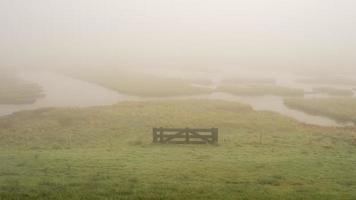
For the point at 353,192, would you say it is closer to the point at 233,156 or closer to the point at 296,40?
the point at 233,156

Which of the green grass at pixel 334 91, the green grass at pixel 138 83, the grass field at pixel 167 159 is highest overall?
the green grass at pixel 138 83

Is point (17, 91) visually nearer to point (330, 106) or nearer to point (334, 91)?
point (330, 106)

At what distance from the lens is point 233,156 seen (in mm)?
25141

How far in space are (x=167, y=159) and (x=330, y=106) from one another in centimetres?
3520

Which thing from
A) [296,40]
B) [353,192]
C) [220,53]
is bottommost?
[353,192]

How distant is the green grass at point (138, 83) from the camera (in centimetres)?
6512

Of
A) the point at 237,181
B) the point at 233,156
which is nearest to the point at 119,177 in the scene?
the point at 237,181

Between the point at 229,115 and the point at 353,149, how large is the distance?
17.7 meters

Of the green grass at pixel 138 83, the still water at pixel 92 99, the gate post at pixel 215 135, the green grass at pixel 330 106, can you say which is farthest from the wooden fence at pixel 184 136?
the green grass at pixel 138 83

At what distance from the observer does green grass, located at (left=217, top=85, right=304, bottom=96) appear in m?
64.0

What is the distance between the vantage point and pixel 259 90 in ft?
217

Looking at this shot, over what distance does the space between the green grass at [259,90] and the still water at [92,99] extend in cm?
294

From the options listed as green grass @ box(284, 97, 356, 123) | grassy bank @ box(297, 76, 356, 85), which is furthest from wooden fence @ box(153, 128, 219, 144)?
grassy bank @ box(297, 76, 356, 85)

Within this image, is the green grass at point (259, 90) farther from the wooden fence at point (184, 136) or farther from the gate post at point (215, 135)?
the wooden fence at point (184, 136)
